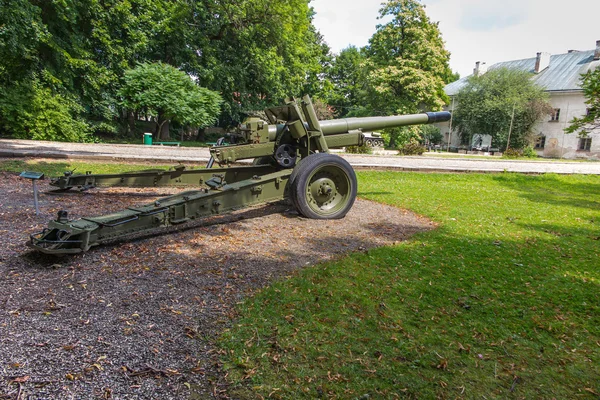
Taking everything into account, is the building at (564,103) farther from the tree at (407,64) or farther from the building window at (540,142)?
the tree at (407,64)

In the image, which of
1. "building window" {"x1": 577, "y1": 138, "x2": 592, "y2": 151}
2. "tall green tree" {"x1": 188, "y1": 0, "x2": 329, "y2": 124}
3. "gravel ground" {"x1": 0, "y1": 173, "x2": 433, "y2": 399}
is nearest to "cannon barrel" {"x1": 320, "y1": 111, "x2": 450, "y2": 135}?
"gravel ground" {"x1": 0, "y1": 173, "x2": 433, "y2": 399}

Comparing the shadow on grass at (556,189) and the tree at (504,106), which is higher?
the tree at (504,106)

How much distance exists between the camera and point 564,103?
40.4 metres

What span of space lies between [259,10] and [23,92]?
13054 mm

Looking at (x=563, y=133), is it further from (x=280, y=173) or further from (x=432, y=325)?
(x=432, y=325)

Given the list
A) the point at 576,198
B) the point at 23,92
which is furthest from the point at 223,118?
the point at 576,198

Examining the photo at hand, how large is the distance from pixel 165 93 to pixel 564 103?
129ft

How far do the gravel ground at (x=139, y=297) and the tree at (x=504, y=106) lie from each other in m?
39.7

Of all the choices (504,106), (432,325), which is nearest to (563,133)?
(504,106)

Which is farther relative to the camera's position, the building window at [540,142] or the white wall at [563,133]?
the building window at [540,142]

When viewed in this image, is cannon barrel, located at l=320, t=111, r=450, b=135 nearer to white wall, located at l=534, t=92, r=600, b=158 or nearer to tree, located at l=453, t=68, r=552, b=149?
tree, located at l=453, t=68, r=552, b=149

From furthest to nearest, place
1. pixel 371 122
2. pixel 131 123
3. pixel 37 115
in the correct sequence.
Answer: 1. pixel 131 123
2. pixel 37 115
3. pixel 371 122

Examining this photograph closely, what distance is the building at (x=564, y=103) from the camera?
128 ft

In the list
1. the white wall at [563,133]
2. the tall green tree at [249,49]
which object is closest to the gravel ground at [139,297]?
the tall green tree at [249,49]
